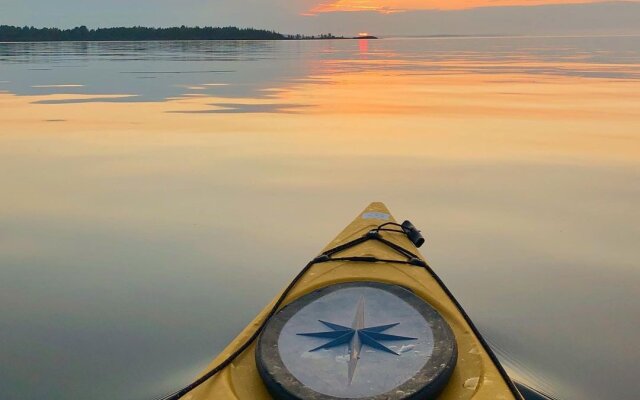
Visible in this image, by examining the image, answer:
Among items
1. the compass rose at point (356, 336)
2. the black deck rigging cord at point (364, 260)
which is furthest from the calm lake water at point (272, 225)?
the compass rose at point (356, 336)

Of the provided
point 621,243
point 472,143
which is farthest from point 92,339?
point 472,143

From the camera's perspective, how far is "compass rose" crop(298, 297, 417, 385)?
273 cm

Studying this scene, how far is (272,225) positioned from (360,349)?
3370 millimetres

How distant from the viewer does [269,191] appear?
7074 mm

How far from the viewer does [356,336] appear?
281 centimetres

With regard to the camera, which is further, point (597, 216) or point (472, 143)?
point (472, 143)

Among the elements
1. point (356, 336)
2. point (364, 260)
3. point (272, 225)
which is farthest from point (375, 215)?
point (356, 336)

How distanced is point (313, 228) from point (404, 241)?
182 cm

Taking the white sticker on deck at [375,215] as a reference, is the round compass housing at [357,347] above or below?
below

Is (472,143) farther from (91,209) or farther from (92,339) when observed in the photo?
(92,339)

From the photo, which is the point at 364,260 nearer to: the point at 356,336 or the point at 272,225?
the point at 356,336

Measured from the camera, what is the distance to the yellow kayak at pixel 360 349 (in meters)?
2.52

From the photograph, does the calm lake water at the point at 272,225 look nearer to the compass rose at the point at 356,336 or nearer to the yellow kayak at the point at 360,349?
the yellow kayak at the point at 360,349

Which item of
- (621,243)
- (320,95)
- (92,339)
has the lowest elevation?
(92,339)
